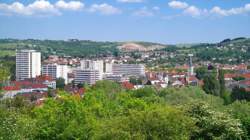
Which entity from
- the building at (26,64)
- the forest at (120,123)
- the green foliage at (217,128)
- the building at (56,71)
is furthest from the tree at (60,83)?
the green foliage at (217,128)

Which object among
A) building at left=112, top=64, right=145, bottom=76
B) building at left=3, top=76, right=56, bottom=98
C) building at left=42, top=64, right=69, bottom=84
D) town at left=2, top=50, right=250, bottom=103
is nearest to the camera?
building at left=3, top=76, right=56, bottom=98

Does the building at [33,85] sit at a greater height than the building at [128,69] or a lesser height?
lesser

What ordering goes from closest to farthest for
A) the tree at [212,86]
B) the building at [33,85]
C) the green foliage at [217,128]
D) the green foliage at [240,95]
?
the green foliage at [217,128] → the green foliage at [240,95] → the tree at [212,86] → the building at [33,85]

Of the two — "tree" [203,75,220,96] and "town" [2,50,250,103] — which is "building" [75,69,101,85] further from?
"tree" [203,75,220,96]

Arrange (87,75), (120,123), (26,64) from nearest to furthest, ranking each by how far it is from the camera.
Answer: (120,123), (87,75), (26,64)

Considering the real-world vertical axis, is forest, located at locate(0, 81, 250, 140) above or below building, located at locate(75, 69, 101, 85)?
above

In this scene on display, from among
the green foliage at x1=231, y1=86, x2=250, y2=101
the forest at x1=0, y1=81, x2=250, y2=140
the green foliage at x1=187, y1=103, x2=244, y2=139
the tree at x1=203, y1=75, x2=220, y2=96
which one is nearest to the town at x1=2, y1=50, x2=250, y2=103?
the tree at x1=203, y1=75, x2=220, y2=96

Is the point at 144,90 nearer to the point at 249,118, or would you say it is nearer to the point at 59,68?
the point at 249,118

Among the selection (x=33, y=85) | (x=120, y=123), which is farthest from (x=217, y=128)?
(x=33, y=85)

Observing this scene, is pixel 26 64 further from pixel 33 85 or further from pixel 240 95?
pixel 240 95

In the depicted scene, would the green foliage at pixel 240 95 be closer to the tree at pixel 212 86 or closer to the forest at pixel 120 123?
the tree at pixel 212 86
